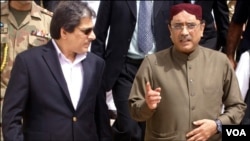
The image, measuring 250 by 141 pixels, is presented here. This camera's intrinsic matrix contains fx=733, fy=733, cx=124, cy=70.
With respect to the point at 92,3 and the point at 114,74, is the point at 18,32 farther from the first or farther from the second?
the point at 92,3

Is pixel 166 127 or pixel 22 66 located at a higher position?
pixel 22 66

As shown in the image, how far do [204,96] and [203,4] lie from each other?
184 cm

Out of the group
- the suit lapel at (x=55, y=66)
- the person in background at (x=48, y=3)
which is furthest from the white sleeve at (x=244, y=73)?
the person in background at (x=48, y=3)

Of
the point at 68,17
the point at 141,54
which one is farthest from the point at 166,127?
the point at 141,54

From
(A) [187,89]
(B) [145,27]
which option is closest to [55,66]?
(A) [187,89]

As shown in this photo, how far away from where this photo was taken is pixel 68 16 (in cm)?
515

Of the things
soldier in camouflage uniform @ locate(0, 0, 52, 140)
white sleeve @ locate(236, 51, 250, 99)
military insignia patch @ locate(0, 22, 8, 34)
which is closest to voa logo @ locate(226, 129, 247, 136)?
white sleeve @ locate(236, 51, 250, 99)

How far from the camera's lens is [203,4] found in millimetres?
6504

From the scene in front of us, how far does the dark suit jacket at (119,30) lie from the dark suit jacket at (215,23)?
318 millimetres

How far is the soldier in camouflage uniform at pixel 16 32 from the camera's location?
6567mm

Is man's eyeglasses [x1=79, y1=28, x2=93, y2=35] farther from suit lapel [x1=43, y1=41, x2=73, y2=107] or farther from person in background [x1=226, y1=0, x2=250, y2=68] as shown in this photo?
person in background [x1=226, y1=0, x2=250, y2=68]

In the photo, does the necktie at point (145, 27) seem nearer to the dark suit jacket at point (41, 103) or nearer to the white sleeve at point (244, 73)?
the white sleeve at point (244, 73)

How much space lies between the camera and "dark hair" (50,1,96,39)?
515cm

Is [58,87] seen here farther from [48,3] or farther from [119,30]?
[48,3]
